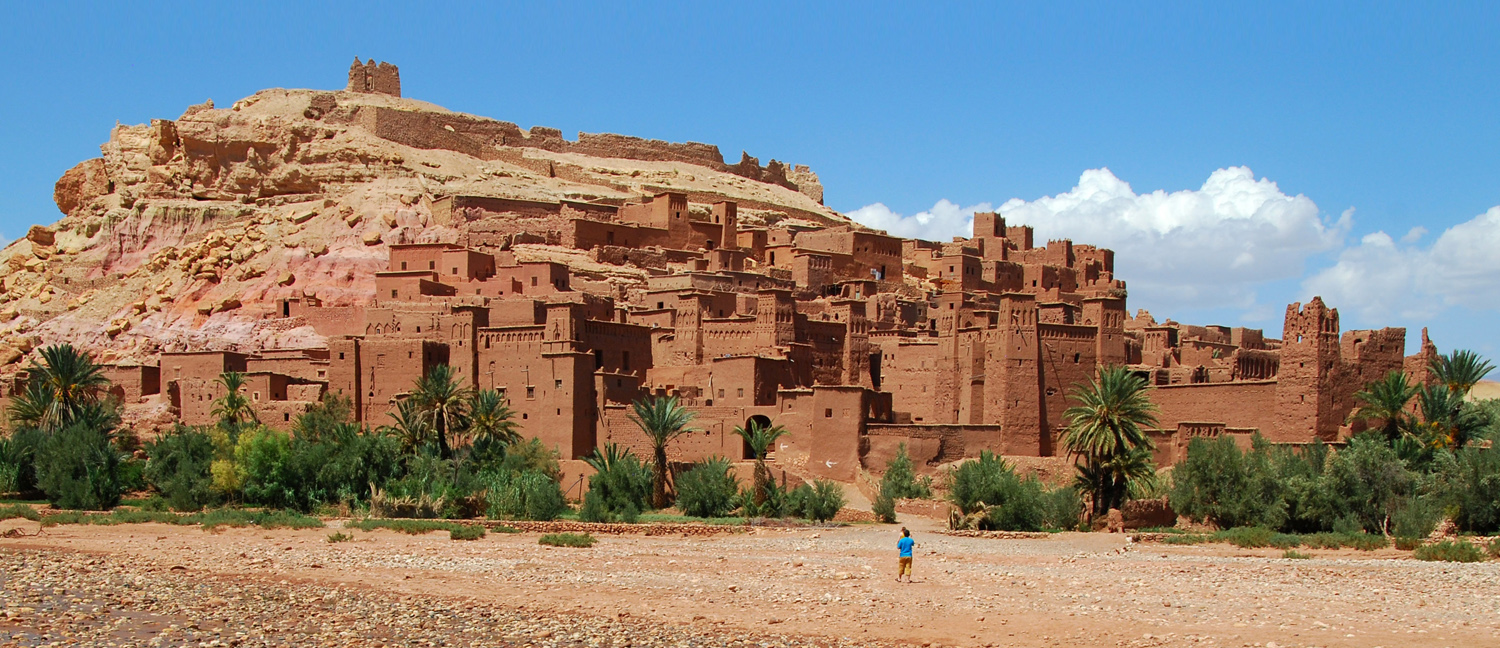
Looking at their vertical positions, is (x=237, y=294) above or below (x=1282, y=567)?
above

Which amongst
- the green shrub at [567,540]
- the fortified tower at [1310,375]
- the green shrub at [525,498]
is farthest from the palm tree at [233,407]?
the fortified tower at [1310,375]

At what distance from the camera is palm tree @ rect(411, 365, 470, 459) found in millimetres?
41562

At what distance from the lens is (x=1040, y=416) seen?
4269cm

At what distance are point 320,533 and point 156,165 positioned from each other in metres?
38.9

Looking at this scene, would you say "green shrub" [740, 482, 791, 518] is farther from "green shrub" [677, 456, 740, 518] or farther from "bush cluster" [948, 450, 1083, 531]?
"bush cluster" [948, 450, 1083, 531]

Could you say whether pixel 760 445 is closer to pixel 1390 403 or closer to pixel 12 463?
pixel 1390 403

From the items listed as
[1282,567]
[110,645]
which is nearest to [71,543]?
[110,645]

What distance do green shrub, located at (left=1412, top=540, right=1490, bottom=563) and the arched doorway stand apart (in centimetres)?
1821

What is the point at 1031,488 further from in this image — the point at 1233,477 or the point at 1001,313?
the point at 1001,313

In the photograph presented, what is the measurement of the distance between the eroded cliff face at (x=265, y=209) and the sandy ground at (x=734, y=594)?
978 inches

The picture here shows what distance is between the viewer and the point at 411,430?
41.7 meters

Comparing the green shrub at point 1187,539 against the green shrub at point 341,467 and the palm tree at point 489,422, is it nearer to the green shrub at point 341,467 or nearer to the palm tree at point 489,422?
the palm tree at point 489,422

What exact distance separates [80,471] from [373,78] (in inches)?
1707

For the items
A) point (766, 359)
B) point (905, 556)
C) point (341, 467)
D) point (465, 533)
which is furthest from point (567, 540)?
point (766, 359)
